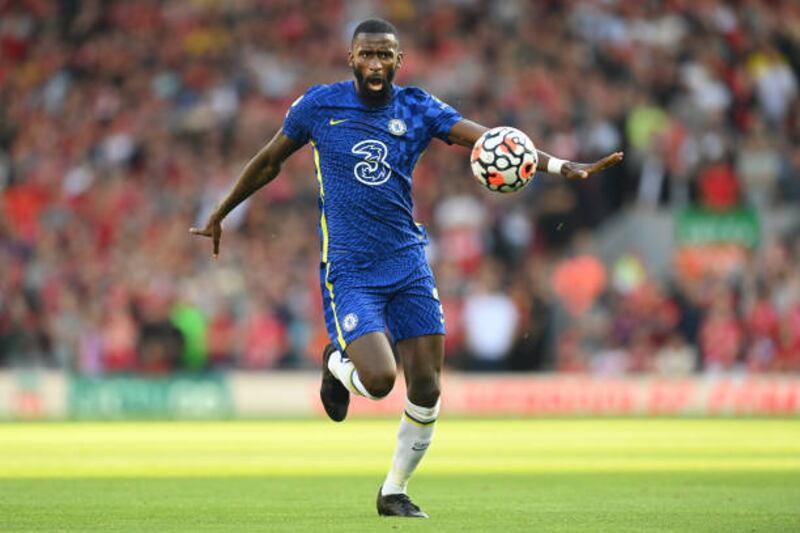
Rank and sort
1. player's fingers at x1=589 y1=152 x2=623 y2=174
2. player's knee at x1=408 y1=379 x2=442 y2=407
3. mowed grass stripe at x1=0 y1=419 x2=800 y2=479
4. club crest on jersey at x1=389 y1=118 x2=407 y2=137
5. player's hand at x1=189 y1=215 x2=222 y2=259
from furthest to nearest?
mowed grass stripe at x1=0 y1=419 x2=800 y2=479 → player's hand at x1=189 y1=215 x2=222 y2=259 → club crest on jersey at x1=389 y1=118 x2=407 y2=137 → player's knee at x1=408 y1=379 x2=442 y2=407 → player's fingers at x1=589 y1=152 x2=623 y2=174

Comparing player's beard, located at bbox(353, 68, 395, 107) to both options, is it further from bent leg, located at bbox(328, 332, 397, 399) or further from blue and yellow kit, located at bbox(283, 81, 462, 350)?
bent leg, located at bbox(328, 332, 397, 399)

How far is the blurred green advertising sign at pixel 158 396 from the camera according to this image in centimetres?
2241

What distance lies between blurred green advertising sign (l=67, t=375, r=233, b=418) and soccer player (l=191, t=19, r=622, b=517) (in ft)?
43.9

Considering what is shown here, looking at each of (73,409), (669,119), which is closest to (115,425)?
(73,409)

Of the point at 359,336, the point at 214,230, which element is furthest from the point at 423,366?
the point at 214,230

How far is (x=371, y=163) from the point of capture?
30.7 feet

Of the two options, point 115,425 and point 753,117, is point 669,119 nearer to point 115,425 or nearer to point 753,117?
point 753,117

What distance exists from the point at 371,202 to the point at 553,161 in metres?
1.07

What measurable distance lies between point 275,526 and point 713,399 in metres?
14.9

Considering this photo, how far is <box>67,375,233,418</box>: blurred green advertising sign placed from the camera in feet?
73.5

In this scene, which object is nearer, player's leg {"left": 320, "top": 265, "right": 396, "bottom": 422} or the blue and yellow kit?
player's leg {"left": 320, "top": 265, "right": 396, "bottom": 422}

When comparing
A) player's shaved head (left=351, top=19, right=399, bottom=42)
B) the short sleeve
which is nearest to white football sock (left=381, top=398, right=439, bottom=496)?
the short sleeve

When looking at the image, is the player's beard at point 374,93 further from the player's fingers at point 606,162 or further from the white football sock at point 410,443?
the white football sock at point 410,443

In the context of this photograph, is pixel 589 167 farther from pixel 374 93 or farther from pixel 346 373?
pixel 346 373
